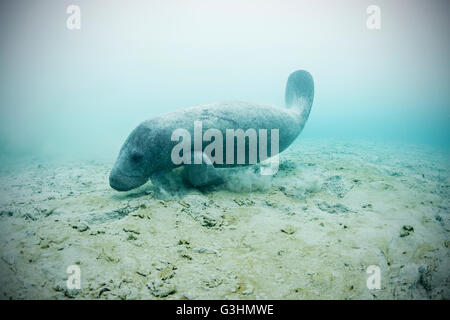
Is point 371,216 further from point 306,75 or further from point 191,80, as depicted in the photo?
point 191,80

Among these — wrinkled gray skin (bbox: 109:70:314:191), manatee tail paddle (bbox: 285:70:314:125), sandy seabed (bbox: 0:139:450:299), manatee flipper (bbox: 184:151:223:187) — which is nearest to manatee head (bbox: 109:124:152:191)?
wrinkled gray skin (bbox: 109:70:314:191)

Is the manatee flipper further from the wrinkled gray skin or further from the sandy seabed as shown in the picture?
the sandy seabed

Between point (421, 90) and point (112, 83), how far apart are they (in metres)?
181

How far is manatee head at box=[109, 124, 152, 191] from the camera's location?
4.45 m

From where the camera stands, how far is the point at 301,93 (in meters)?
7.77

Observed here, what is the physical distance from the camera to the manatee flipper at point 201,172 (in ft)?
15.0

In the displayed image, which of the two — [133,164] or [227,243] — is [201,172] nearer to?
[133,164]

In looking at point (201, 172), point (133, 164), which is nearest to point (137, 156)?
point (133, 164)

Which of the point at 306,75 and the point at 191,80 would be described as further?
the point at 191,80

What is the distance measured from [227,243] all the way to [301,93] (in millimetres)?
6647

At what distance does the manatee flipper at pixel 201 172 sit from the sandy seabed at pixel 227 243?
235 millimetres

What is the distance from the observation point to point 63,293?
6.38 feet
